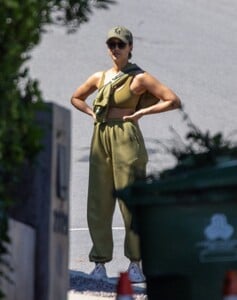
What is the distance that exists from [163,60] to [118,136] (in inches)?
440

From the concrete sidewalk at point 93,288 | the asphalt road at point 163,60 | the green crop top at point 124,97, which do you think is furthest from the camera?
the asphalt road at point 163,60

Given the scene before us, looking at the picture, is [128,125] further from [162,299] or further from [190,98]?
[190,98]

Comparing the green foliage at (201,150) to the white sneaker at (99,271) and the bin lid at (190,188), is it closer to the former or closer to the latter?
the bin lid at (190,188)

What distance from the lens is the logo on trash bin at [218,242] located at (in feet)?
20.2

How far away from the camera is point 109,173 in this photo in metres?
9.62

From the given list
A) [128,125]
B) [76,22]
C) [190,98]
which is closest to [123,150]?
[128,125]

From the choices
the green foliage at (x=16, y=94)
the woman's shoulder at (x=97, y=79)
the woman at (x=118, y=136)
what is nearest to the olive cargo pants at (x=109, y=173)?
the woman at (x=118, y=136)

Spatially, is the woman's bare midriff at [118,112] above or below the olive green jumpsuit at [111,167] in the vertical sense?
above

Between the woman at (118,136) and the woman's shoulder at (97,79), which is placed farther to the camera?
the woman's shoulder at (97,79)

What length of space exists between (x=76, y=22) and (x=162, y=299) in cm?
157

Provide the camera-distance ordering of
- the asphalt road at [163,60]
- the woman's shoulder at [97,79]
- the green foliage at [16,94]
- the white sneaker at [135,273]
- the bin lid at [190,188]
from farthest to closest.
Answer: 1. the asphalt road at [163,60]
2. the woman's shoulder at [97,79]
3. the white sneaker at [135,273]
4. the bin lid at [190,188]
5. the green foliage at [16,94]

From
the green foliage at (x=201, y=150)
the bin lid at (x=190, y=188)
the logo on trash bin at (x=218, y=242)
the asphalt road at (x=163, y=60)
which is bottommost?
the logo on trash bin at (x=218, y=242)

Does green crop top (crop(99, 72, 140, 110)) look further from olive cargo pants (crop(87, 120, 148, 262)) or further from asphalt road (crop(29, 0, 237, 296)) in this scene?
asphalt road (crop(29, 0, 237, 296))

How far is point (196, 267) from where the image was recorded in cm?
619
